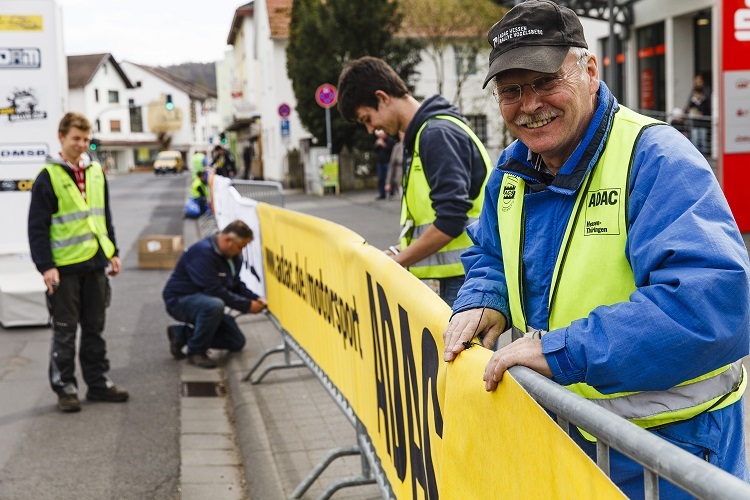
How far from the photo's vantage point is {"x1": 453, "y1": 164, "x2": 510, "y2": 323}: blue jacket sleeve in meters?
2.67

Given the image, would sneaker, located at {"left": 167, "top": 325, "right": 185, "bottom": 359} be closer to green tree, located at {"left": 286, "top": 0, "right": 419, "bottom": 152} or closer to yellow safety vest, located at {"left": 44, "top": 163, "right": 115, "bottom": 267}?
yellow safety vest, located at {"left": 44, "top": 163, "right": 115, "bottom": 267}

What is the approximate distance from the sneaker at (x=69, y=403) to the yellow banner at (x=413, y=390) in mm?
1763

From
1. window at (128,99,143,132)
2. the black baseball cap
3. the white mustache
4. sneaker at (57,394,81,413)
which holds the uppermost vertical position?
window at (128,99,143,132)

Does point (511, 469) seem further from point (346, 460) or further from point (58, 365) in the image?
point (58, 365)

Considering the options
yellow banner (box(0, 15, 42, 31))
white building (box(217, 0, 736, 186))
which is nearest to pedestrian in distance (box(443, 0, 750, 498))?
yellow banner (box(0, 15, 42, 31))

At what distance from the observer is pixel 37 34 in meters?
9.86

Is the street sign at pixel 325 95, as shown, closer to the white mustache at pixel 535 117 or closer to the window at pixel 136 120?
the white mustache at pixel 535 117

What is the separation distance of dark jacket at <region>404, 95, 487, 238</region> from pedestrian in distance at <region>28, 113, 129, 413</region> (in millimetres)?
3493

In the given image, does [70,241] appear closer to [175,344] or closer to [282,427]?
[175,344]

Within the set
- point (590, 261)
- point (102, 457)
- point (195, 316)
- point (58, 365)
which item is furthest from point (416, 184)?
point (195, 316)

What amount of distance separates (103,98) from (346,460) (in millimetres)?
104564

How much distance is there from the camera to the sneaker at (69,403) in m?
6.96

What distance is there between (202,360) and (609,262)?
265 inches

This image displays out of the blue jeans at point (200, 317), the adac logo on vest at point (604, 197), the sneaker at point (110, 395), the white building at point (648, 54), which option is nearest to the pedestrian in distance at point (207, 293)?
the blue jeans at point (200, 317)
